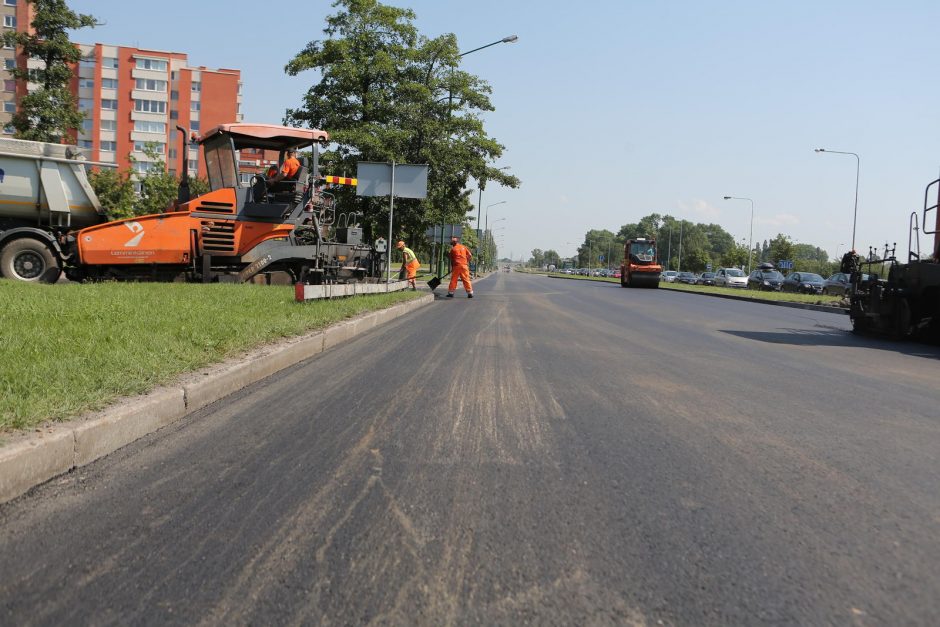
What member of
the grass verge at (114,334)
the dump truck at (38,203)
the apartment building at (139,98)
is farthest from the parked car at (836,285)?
the apartment building at (139,98)

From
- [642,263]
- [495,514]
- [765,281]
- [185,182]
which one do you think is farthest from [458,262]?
[765,281]

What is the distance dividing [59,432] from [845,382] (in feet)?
23.5

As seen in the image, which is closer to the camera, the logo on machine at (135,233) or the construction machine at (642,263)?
the logo on machine at (135,233)

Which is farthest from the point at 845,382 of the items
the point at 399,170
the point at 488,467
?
the point at 399,170

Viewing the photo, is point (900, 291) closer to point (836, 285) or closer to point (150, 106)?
point (836, 285)

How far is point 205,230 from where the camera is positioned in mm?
14109

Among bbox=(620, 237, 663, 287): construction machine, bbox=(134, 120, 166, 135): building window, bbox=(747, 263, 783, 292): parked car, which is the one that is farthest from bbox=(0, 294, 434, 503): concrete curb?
bbox=(134, 120, 166, 135): building window

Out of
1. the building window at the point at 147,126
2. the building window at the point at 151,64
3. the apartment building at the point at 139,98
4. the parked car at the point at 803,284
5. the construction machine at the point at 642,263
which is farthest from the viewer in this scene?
the building window at the point at 147,126

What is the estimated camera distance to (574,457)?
400cm

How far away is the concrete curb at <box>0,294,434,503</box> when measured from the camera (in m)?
3.20

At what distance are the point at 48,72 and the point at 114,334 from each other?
30753 millimetres

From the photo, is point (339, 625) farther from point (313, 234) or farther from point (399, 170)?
point (399, 170)

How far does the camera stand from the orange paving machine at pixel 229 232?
1362 cm

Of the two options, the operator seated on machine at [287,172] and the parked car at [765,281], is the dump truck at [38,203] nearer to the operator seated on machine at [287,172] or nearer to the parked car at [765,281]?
the operator seated on machine at [287,172]
